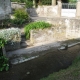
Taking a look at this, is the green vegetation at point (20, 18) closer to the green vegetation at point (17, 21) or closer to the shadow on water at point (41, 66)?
the green vegetation at point (17, 21)

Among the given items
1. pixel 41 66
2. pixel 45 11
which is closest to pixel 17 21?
pixel 45 11

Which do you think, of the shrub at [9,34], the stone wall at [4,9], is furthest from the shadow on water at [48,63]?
the stone wall at [4,9]

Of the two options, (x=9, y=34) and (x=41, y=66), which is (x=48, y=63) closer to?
(x=41, y=66)

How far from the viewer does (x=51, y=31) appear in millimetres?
11617

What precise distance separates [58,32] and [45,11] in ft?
23.6

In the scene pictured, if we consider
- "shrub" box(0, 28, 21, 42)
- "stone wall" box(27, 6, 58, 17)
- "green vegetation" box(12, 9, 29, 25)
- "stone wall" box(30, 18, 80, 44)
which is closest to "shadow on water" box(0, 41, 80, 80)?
"stone wall" box(30, 18, 80, 44)

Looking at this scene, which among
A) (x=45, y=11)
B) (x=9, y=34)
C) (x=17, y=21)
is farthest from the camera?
(x=45, y=11)

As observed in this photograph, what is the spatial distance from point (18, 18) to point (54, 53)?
570 centimetres

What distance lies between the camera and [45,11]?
1852 centimetres

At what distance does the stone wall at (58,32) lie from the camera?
37.2 ft

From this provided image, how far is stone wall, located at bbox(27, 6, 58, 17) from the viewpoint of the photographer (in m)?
17.9

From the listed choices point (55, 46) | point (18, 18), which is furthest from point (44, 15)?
point (55, 46)

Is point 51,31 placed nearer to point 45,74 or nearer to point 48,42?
point 48,42

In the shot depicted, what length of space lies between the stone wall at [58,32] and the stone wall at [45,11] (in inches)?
220
